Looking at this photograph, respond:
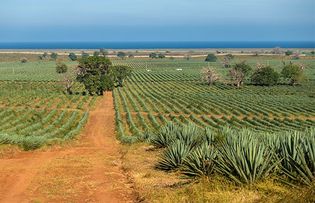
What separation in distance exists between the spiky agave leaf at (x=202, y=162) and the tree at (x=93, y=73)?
5046 centimetres

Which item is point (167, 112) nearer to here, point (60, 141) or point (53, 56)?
point (60, 141)

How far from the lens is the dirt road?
30.6 feet

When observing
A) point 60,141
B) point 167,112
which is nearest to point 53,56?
point 167,112

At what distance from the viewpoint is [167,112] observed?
44656mm

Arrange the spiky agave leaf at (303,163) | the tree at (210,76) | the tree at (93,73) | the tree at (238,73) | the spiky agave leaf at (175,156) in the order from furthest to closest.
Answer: the tree at (210,76), the tree at (238,73), the tree at (93,73), the spiky agave leaf at (175,156), the spiky agave leaf at (303,163)

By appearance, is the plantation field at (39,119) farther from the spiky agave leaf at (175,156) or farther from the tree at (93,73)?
the spiky agave leaf at (175,156)

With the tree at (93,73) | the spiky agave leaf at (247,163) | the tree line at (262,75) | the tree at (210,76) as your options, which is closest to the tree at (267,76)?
the tree line at (262,75)

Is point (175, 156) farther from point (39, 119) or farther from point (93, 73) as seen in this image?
point (93, 73)

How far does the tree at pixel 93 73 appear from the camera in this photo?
196 ft

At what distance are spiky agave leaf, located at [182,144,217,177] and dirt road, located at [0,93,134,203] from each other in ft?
4.93

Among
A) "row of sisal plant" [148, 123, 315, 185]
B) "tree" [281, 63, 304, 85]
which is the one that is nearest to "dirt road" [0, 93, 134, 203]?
"row of sisal plant" [148, 123, 315, 185]

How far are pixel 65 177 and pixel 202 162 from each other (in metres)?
3.62

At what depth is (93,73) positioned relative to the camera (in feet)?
200

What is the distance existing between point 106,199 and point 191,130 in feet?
17.8
